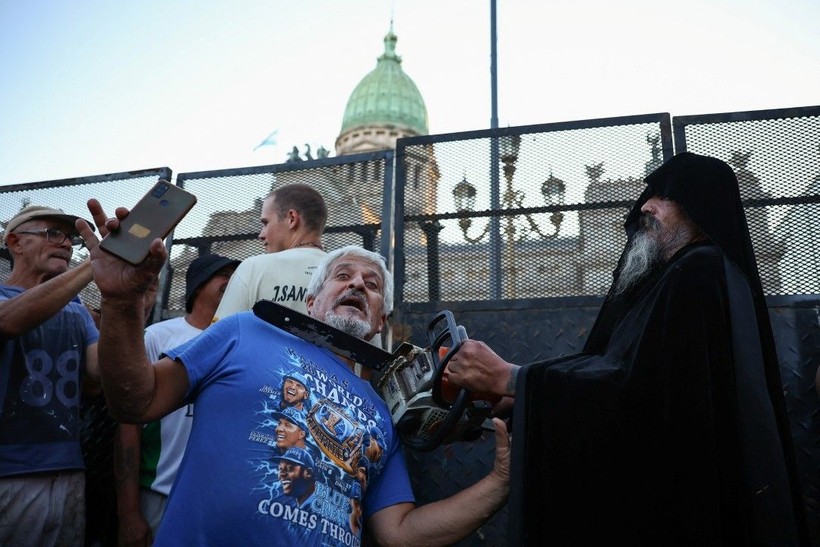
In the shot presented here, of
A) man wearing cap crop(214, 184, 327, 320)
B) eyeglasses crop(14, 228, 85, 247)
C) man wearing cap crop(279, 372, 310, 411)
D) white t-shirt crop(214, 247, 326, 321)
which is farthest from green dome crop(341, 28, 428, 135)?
man wearing cap crop(279, 372, 310, 411)

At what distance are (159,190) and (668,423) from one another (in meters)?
2.10

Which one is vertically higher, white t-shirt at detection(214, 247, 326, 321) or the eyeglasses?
the eyeglasses

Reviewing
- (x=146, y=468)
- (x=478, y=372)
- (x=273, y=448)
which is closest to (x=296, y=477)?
(x=273, y=448)

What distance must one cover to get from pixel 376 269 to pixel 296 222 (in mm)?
1124

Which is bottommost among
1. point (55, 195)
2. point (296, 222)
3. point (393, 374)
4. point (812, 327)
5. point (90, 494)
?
point (90, 494)

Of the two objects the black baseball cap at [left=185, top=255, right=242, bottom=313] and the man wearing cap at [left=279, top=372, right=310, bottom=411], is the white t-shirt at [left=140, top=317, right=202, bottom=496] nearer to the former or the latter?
the black baseball cap at [left=185, top=255, right=242, bottom=313]

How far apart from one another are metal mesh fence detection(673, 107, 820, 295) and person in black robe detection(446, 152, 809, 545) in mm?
1826

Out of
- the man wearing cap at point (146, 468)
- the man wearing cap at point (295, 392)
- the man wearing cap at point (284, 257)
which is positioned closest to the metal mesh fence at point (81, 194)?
the man wearing cap at point (284, 257)

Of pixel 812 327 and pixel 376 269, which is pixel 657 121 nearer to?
pixel 812 327

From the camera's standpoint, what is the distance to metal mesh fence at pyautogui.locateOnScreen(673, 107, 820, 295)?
4.58m

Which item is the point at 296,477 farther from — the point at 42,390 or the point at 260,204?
the point at 260,204

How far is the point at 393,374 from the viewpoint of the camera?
327cm

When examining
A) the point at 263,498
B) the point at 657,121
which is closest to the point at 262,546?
the point at 263,498

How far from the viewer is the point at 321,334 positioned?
9.96ft
